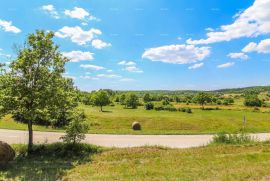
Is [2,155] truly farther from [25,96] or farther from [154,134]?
[154,134]

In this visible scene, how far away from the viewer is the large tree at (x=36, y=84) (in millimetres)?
16109

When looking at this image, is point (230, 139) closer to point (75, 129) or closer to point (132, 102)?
point (75, 129)

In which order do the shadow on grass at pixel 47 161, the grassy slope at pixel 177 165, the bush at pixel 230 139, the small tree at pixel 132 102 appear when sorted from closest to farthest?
the grassy slope at pixel 177 165 < the shadow on grass at pixel 47 161 < the bush at pixel 230 139 < the small tree at pixel 132 102

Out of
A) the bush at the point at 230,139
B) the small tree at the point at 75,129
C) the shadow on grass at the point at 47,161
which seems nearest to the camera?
the shadow on grass at the point at 47,161

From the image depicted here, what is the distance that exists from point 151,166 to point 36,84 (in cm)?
903

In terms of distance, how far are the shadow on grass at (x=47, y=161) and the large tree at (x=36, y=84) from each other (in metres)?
1.07

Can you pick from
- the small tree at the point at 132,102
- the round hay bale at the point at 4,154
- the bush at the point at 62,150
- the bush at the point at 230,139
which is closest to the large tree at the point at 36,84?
the bush at the point at 62,150

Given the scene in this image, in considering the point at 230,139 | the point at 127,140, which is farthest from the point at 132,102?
the point at 230,139

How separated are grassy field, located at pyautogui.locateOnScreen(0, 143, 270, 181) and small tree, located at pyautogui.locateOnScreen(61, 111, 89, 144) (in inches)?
66.8

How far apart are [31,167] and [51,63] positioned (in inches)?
266

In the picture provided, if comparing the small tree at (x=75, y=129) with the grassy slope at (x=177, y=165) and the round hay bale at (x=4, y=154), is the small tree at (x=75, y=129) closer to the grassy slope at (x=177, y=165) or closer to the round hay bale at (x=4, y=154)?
the grassy slope at (x=177, y=165)

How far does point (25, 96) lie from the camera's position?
16.2m

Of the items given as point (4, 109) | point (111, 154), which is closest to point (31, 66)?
point (4, 109)

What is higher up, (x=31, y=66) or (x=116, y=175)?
(x=31, y=66)
